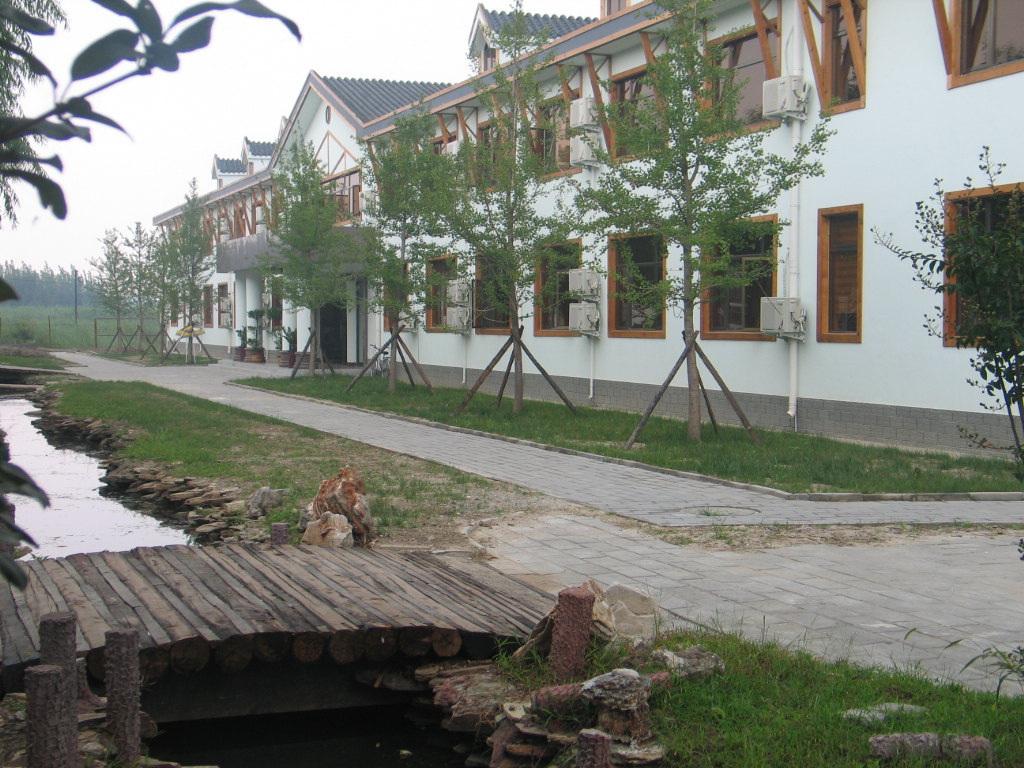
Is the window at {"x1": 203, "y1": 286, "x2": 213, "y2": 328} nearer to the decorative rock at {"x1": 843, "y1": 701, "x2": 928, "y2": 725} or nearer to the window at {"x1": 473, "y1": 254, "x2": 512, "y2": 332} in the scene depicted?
the window at {"x1": 473, "y1": 254, "x2": 512, "y2": 332}

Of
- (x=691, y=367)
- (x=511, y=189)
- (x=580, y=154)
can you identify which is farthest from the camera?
(x=580, y=154)

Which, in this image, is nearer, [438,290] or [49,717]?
[49,717]

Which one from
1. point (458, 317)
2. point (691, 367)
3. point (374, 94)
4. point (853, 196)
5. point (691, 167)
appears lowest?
point (691, 367)

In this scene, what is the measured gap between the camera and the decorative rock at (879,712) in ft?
13.8

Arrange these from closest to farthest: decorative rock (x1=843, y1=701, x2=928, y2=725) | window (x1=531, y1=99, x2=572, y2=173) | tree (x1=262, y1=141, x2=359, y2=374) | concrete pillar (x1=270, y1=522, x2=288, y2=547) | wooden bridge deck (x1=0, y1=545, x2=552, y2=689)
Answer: decorative rock (x1=843, y1=701, x2=928, y2=725) < wooden bridge deck (x1=0, y1=545, x2=552, y2=689) < concrete pillar (x1=270, y1=522, x2=288, y2=547) < window (x1=531, y1=99, x2=572, y2=173) < tree (x1=262, y1=141, x2=359, y2=374)

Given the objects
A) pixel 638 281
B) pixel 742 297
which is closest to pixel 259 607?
pixel 742 297

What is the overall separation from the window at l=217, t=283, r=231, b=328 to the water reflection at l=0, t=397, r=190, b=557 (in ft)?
92.8

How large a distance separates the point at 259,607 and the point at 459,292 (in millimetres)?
18035

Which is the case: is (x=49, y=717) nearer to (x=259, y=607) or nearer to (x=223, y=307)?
(x=259, y=607)

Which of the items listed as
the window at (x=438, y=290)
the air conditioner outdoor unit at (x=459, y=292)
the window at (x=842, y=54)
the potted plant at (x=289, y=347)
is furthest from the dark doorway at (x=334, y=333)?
the window at (x=842, y=54)

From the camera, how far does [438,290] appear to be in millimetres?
24156

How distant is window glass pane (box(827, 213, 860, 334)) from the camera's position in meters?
15.0

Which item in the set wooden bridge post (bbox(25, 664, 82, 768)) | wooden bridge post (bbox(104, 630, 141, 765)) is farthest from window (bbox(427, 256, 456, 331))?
wooden bridge post (bbox(25, 664, 82, 768))

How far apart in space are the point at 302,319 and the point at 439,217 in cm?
1882
